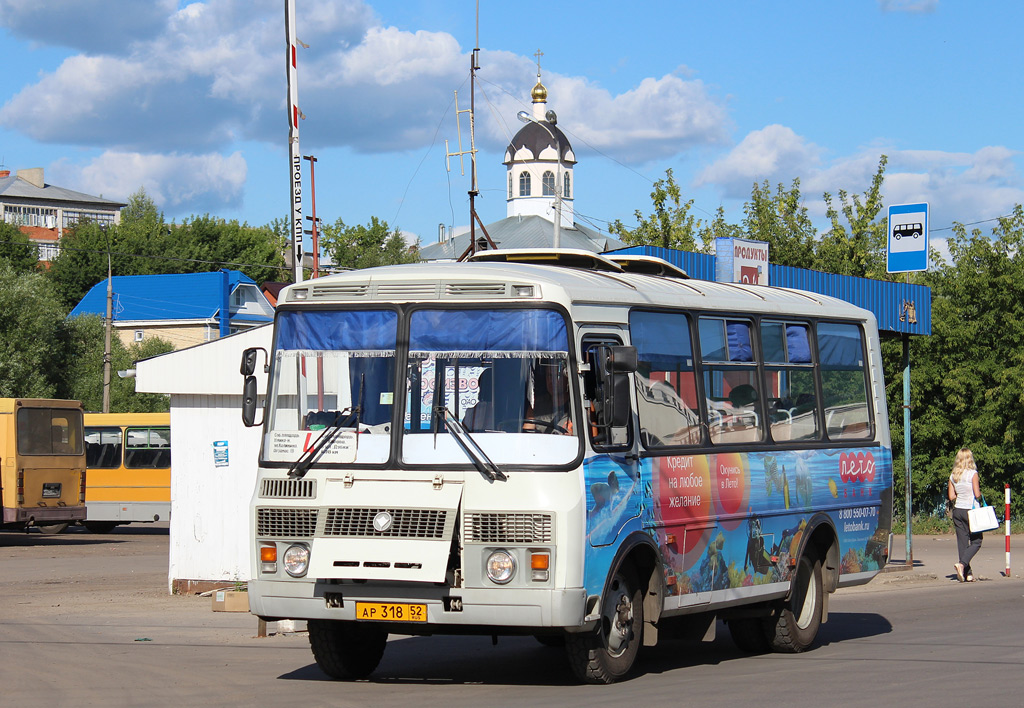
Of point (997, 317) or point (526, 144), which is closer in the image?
point (997, 317)

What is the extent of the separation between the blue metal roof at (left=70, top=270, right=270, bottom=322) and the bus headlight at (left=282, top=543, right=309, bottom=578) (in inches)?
3137

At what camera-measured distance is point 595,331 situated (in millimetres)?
9859

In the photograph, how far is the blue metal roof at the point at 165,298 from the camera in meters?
88.3

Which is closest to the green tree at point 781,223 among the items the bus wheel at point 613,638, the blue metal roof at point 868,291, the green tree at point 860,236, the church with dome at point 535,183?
the green tree at point 860,236

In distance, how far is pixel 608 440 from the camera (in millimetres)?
9625

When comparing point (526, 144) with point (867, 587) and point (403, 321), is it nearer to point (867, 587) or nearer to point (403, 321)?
point (867, 587)

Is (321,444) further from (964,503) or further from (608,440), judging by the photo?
(964,503)

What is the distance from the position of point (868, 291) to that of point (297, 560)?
17.6 metres

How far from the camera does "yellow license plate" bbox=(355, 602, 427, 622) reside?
9.12m

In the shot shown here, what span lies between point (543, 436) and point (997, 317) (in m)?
31.4

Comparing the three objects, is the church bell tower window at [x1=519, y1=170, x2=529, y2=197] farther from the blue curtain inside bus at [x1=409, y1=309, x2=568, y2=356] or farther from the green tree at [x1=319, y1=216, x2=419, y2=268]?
the blue curtain inside bus at [x1=409, y1=309, x2=568, y2=356]

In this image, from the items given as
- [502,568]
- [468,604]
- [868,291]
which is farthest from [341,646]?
[868,291]

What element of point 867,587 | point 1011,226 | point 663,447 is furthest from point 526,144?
point 663,447

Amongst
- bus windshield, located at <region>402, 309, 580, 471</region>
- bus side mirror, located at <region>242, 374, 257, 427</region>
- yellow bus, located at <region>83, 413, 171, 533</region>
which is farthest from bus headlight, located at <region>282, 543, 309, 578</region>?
yellow bus, located at <region>83, 413, 171, 533</region>
